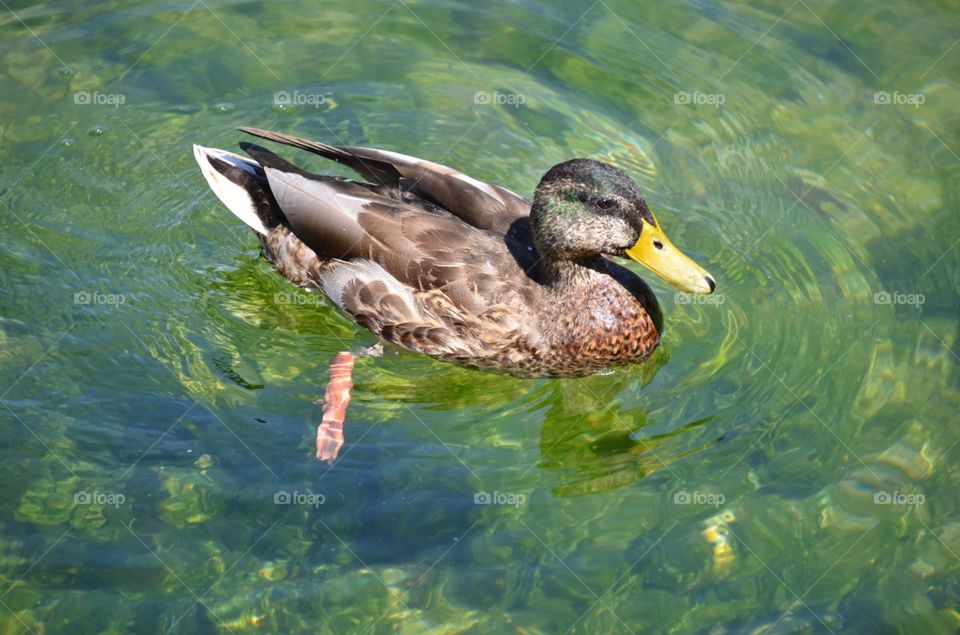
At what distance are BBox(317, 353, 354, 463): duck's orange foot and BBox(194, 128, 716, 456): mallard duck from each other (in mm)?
33

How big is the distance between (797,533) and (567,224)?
2.17 m

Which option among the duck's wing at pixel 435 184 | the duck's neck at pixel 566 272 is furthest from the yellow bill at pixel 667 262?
the duck's wing at pixel 435 184

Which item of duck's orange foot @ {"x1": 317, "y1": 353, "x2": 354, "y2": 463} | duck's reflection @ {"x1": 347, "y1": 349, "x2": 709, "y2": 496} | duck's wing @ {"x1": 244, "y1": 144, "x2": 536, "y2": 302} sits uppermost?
duck's wing @ {"x1": 244, "y1": 144, "x2": 536, "y2": 302}

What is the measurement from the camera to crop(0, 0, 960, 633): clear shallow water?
19.1 ft

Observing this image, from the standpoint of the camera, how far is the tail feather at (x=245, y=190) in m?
7.53

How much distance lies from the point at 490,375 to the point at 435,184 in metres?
1.28

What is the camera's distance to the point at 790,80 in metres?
9.02

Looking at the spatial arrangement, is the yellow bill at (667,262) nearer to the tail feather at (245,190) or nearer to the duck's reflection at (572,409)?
the duck's reflection at (572,409)

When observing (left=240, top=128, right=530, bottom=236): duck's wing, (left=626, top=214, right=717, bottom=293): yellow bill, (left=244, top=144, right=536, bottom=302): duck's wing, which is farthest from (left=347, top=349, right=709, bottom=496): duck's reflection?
(left=240, top=128, right=530, bottom=236): duck's wing

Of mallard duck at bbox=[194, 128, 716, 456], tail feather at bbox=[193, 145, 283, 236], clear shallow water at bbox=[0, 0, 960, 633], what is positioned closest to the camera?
clear shallow water at bbox=[0, 0, 960, 633]

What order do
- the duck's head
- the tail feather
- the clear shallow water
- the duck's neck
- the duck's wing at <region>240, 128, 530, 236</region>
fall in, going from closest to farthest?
the clear shallow water
the duck's head
the duck's neck
the duck's wing at <region>240, 128, 530, 236</region>
the tail feather

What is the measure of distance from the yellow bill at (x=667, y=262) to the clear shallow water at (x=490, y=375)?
0.79 metres

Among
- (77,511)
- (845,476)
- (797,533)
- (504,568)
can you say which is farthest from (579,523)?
(77,511)

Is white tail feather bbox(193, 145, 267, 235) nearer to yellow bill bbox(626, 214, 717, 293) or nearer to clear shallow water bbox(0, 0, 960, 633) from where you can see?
clear shallow water bbox(0, 0, 960, 633)
